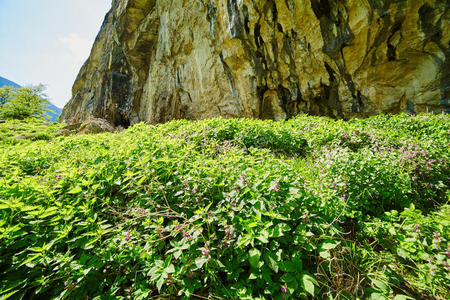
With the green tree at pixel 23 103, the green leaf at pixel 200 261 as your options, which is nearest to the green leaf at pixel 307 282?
the green leaf at pixel 200 261

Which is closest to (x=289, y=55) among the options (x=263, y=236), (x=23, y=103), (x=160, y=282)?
(x=263, y=236)

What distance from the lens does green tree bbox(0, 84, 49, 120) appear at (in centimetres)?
1343

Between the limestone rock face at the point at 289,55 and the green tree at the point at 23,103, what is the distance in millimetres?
9063

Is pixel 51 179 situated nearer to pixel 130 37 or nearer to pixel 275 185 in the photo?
pixel 275 185

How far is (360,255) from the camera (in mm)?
1699

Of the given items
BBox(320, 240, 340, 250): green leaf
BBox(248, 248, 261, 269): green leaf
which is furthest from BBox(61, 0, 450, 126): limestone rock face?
BBox(248, 248, 261, 269): green leaf

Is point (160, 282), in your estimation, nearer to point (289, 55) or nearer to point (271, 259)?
point (271, 259)

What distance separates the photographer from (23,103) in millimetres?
14516

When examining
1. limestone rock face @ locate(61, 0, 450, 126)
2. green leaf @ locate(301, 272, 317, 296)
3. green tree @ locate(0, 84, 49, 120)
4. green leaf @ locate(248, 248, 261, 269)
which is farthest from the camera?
green tree @ locate(0, 84, 49, 120)

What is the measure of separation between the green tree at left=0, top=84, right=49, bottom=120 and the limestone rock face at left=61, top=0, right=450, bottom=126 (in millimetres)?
9063

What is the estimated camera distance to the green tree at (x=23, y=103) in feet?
44.1

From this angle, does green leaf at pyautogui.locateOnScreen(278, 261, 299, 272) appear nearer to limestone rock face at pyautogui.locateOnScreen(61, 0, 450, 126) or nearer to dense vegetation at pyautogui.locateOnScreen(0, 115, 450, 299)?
dense vegetation at pyautogui.locateOnScreen(0, 115, 450, 299)

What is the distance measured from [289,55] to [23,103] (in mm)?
21067

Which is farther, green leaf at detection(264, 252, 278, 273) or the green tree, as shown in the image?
the green tree
